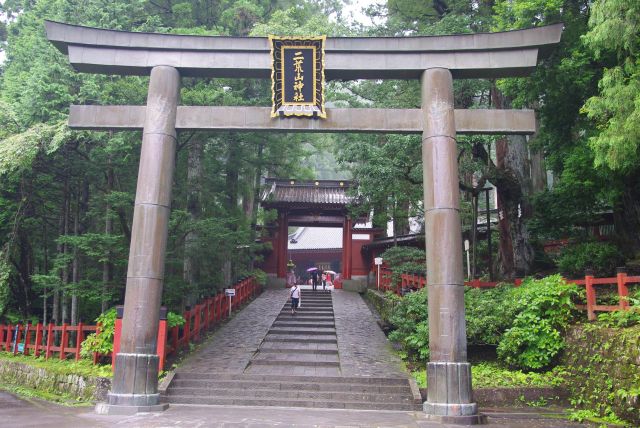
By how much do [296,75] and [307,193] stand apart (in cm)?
1695

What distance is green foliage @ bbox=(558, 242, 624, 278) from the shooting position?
11.4 metres

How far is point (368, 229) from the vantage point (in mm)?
25859

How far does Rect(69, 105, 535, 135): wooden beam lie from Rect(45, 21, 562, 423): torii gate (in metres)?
0.02

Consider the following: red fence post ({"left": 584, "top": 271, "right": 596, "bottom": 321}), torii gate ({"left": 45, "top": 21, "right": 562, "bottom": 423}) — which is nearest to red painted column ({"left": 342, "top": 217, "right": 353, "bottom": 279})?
torii gate ({"left": 45, "top": 21, "right": 562, "bottom": 423})

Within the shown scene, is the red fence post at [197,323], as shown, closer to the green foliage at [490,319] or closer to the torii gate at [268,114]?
the torii gate at [268,114]

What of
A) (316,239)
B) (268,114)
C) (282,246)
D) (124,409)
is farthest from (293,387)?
(316,239)

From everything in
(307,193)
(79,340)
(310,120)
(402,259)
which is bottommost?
(79,340)

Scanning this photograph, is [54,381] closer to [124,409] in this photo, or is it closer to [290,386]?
[124,409]

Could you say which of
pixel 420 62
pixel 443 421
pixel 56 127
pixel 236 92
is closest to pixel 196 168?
pixel 236 92

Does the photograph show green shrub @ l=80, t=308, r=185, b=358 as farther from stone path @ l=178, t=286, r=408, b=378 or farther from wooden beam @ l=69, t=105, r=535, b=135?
wooden beam @ l=69, t=105, r=535, b=135

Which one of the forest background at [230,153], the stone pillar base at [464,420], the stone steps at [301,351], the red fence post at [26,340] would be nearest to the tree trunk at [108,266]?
the forest background at [230,153]

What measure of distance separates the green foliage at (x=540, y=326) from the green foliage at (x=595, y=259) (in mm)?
2085

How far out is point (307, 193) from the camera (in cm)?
2639

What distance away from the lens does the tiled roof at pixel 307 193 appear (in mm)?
25109
